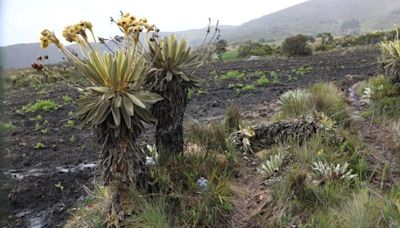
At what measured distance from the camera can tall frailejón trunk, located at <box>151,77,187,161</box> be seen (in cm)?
466

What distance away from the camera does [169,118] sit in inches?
187

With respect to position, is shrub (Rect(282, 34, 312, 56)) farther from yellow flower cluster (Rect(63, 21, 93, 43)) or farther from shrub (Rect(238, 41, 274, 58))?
yellow flower cluster (Rect(63, 21, 93, 43))

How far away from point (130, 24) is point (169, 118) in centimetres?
122

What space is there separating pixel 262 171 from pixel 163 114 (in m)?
1.30

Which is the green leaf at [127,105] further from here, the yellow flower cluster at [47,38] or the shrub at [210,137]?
the shrub at [210,137]

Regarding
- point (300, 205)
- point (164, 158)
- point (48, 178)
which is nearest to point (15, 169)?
point (48, 178)

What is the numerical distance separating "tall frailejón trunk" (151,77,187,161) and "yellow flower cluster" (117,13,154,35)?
0.78 meters

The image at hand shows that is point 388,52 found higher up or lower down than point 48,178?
higher up

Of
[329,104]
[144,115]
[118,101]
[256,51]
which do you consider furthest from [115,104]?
[256,51]

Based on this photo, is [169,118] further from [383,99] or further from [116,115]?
[383,99]

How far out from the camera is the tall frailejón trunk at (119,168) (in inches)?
159

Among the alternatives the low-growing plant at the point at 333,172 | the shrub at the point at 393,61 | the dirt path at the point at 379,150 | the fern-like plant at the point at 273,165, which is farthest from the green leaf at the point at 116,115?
the shrub at the point at 393,61

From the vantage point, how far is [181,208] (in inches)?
160

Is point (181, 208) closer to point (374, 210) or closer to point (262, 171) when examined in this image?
point (262, 171)
